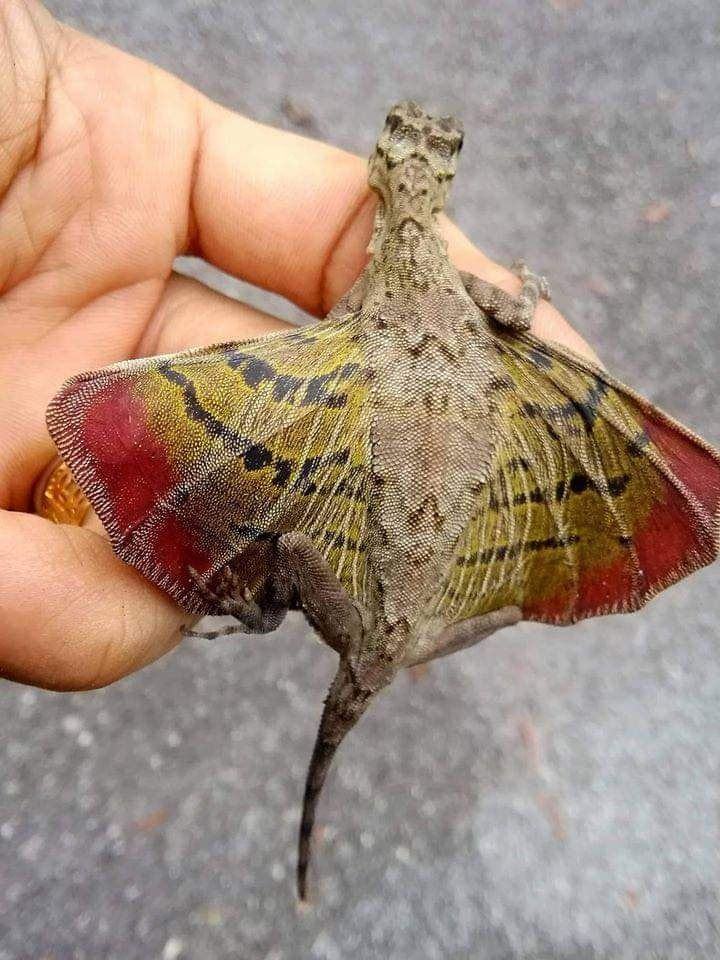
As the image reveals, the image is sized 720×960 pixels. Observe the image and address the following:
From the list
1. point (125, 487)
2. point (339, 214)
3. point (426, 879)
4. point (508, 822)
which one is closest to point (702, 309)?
point (339, 214)

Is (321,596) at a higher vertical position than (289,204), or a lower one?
lower

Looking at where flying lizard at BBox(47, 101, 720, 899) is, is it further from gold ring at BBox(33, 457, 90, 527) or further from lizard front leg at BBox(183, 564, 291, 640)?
gold ring at BBox(33, 457, 90, 527)

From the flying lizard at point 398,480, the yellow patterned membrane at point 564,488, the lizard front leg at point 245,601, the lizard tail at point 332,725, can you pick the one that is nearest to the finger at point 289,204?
the flying lizard at point 398,480

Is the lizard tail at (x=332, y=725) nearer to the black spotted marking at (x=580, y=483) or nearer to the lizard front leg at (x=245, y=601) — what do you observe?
the lizard front leg at (x=245, y=601)

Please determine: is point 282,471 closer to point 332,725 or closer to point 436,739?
point 332,725

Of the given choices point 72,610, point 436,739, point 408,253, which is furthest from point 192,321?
point 436,739

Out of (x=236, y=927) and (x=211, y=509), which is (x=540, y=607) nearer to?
(x=211, y=509)

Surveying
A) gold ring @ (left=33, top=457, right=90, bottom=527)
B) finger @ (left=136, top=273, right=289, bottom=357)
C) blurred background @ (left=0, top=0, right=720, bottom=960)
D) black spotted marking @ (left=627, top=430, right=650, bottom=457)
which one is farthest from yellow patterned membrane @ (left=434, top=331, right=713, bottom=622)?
blurred background @ (left=0, top=0, right=720, bottom=960)
